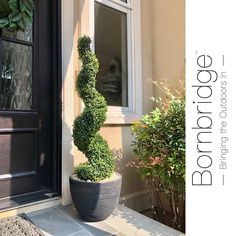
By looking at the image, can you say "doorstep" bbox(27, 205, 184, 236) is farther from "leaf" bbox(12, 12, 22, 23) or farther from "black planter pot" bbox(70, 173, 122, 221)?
"leaf" bbox(12, 12, 22, 23)

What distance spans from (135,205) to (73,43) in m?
2.02

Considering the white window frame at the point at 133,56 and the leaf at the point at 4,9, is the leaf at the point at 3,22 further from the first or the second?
the white window frame at the point at 133,56

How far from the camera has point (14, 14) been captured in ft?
6.97

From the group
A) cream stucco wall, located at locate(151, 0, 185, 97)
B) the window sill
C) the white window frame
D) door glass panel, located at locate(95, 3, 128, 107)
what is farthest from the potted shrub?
cream stucco wall, located at locate(151, 0, 185, 97)

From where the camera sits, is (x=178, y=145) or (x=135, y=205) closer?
(x=178, y=145)

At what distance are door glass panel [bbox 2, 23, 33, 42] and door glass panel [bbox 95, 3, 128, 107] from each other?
0.79m

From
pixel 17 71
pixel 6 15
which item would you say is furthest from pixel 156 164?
pixel 6 15

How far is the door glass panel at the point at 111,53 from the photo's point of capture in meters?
3.02

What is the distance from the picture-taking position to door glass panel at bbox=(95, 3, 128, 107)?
3.02m

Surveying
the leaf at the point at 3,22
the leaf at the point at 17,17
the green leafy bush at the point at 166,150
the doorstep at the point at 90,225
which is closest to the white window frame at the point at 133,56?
the green leafy bush at the point at 166,150
